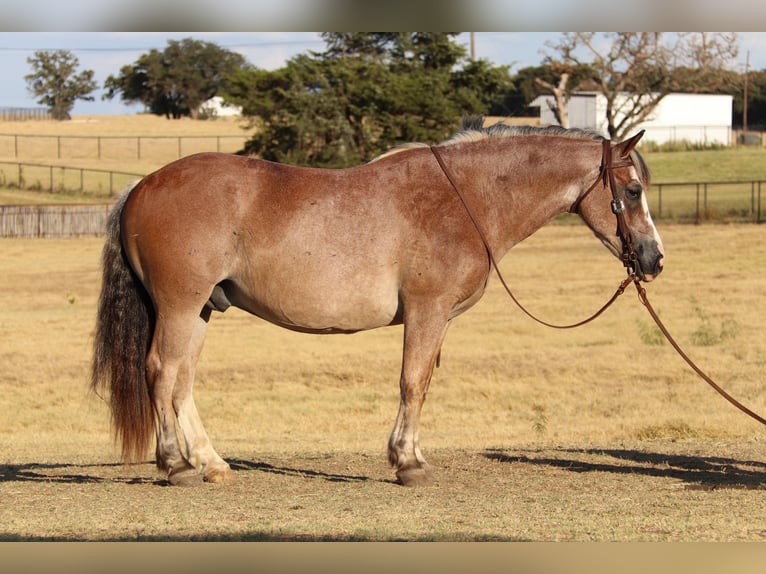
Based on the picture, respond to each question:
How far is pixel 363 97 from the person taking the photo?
152 ft

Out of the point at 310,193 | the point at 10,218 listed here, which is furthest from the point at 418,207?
the point at 10,218

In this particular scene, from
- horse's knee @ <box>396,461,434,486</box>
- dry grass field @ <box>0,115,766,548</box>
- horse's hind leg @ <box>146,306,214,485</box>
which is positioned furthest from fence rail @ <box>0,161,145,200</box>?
horse's knee @ <box>396,461,434,486</box>

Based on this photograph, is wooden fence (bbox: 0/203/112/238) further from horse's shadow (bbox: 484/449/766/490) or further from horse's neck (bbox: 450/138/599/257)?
horse's neck (bbox: 450/138/599/257)

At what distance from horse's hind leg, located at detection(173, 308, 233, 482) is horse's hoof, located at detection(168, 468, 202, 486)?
70 millimetres

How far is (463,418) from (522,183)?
888cm

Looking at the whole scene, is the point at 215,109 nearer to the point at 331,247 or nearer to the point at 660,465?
the point at 660,465

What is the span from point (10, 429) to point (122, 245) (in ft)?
28.4

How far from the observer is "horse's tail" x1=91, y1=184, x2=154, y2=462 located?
813 centimetres

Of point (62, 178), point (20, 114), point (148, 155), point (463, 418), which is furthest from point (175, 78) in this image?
point (463, 418)

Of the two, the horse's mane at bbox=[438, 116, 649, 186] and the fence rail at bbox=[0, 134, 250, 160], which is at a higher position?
Result: the fence rail at bbox=[0, 134, 250, 160]

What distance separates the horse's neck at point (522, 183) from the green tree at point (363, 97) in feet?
116

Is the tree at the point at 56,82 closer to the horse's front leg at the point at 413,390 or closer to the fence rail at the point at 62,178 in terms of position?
the fence rail at the point at 62,178

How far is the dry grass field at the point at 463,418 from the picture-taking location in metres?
6.80

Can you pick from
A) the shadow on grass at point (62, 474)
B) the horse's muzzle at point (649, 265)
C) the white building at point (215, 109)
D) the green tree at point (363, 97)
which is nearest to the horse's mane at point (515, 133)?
the horse's muzzle at point (649, 265)
